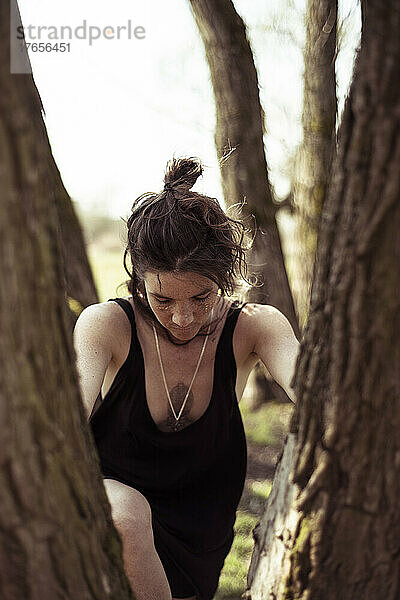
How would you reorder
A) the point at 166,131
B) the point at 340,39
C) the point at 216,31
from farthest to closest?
1. the point at 166,131
2. the point at 340,39
3. the point at 216,31

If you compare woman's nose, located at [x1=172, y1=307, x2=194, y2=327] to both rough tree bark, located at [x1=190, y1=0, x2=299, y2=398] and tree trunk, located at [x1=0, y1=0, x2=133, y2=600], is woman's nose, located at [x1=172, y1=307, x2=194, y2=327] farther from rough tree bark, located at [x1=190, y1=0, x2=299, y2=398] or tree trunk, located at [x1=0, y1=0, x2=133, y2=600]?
rough tree bark, located at [x1=190, y1=0, x2=299, y2=398]

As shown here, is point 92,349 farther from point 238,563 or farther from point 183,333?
point 238,563

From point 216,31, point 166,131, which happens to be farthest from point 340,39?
point 166,131

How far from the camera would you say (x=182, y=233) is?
2264 mm

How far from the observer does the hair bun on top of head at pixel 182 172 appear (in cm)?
241

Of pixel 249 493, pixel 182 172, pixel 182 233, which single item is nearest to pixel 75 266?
pixel 182 172

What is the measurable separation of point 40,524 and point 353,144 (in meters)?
0.81

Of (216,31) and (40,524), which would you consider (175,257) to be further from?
(216,31)

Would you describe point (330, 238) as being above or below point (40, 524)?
above

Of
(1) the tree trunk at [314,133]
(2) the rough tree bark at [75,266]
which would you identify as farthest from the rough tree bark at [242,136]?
(2) the rough tree bark at [75,266]

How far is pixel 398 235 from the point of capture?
115cm

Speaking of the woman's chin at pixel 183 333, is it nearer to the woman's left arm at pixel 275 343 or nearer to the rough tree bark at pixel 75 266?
the woman's left arm at pixel 275 343

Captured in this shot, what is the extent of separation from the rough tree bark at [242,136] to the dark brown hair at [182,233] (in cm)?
196

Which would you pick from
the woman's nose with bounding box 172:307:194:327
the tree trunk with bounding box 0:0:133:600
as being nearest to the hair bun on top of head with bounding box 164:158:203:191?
the woman's nose with bounding box 172:307:194:327
